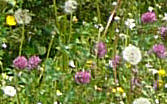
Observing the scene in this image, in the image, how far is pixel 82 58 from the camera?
210cm

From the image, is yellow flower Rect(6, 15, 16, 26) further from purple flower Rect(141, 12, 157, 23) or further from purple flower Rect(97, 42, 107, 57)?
purple flower Rect(141, 12, 157, 23)

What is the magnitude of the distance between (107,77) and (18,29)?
64 cm

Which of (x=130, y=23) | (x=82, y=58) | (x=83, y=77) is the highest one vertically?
(x=130, y=23)

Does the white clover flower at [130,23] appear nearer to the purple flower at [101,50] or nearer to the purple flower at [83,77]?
the purple flower at [101,50]

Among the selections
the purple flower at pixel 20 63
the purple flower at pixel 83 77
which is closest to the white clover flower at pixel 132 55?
the purple flower at pixel 83 77

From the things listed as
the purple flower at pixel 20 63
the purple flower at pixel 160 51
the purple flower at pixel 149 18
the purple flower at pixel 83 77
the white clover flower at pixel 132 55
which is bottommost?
Result: the purple flower at pixel 83 77

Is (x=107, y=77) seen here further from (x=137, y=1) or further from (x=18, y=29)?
(x=137, y=1)

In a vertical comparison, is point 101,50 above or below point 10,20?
below

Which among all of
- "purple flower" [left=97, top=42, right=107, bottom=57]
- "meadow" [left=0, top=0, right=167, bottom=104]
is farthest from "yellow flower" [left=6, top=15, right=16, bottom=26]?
"purple flower" [left=97, top=42, right=107, bottom=57]

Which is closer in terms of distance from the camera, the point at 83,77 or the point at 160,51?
the point at 83,77

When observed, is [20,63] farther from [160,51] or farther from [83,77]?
[160,51]

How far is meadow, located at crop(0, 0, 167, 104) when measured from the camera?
1.77 metres

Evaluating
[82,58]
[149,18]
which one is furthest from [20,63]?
[149,18]

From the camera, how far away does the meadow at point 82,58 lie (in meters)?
1.77
